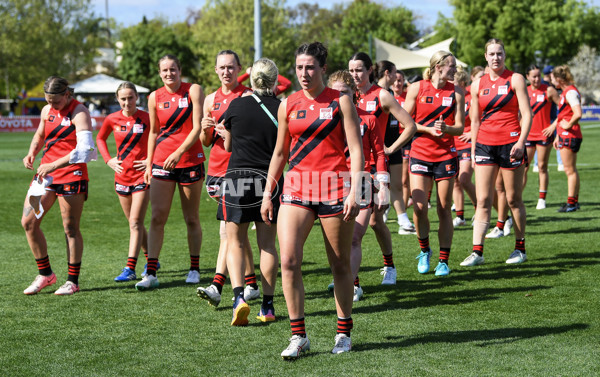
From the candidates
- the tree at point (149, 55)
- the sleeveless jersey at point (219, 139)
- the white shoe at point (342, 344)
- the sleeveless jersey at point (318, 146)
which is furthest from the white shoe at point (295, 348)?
the tree at point (149, 55)

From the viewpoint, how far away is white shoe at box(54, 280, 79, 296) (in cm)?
737

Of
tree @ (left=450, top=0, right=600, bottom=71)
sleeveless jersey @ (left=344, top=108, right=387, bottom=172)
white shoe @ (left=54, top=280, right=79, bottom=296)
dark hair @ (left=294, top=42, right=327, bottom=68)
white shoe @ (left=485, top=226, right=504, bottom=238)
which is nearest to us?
dark hair @ (left=294, top=42, right=327, bottom=68)

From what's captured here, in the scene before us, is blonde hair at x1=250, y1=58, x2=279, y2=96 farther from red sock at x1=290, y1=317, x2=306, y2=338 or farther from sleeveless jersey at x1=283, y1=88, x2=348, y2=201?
red sock at x1=290, y1=317, x2=306, y2=338

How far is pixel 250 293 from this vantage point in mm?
7102

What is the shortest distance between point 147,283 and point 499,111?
3951mm

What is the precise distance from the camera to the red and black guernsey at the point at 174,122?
750cm

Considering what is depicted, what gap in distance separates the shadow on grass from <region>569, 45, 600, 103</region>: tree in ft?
199

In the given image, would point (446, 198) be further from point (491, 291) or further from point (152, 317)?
point (152, 317)

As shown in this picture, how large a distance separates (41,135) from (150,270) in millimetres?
1682

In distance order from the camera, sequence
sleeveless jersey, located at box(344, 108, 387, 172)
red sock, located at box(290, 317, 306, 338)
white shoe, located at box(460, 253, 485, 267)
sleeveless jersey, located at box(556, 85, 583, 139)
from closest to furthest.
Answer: red sock, located at box(290, 317, 306, 338), sleeveless jersey, located at box(344, 108, 387, 172), white shoe, located at box(460, 253, 485, 267), sleeveless jersey, located at box(556, 85, 583, 139)

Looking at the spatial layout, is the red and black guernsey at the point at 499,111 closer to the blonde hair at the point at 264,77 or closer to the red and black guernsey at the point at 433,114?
the red and black guernsey at the point at 433,114

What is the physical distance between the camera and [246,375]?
15.9 ft

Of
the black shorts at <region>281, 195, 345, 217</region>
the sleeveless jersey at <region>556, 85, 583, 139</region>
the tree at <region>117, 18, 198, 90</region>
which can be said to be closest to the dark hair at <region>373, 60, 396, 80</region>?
the black shorts at <region>281, 195, 345, 217</region>

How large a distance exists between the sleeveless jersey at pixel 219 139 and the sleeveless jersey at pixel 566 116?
7.14 m
